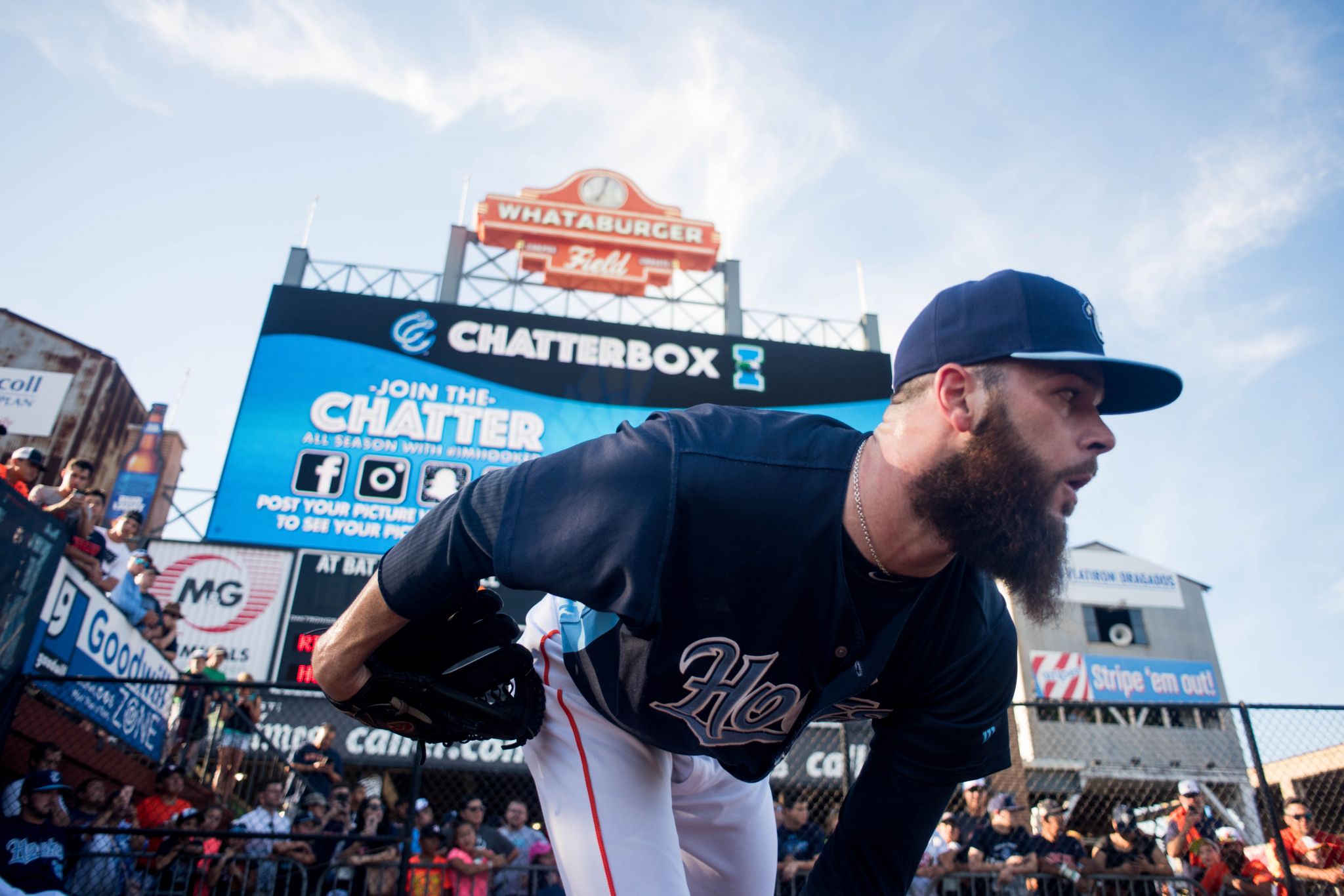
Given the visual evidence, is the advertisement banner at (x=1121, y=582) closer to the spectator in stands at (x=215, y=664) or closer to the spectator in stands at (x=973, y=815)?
the spectator in stands at (x=973, y=815)

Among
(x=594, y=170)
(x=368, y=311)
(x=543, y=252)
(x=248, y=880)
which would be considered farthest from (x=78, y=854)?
(x=594, y=170)

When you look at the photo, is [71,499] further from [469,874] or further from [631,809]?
[631,809]

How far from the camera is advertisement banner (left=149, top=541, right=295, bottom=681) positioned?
1180 cm

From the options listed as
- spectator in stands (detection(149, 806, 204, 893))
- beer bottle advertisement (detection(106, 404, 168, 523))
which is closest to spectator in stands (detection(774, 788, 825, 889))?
spectator in stands (detection(149, 806, 204, 893))

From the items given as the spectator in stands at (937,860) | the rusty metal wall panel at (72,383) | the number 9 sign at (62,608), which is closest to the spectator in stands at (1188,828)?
the spectator in stands at (937,860)

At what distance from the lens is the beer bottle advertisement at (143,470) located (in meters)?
19.3

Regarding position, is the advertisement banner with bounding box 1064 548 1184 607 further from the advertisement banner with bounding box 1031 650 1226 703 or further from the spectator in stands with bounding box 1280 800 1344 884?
the spectator in stands with bounding box 1280 800 1344 884

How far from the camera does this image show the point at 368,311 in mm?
14055

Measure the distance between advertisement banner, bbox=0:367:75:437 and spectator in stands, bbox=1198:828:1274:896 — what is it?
18.6 metres

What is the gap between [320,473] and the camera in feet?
41.1

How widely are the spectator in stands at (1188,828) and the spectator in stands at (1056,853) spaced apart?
0.72m

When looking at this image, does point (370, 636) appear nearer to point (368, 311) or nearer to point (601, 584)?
point (601, 584)

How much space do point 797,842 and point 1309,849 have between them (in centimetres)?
381

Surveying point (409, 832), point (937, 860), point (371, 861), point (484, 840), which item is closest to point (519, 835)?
point (484, 840)
